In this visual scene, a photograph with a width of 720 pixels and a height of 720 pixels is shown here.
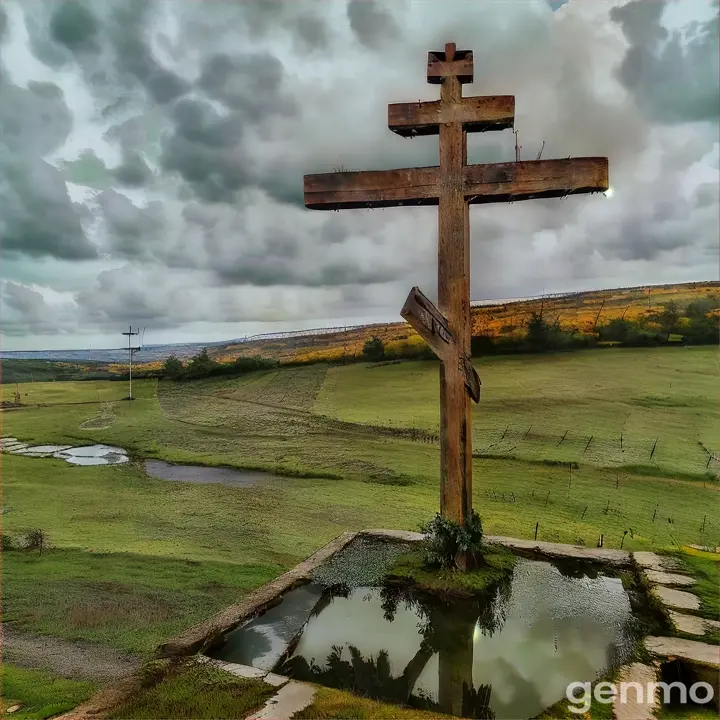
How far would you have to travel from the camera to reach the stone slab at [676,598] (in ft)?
13.8

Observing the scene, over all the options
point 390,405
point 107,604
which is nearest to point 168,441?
point 390,405

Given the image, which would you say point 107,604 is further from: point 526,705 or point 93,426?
point 93,426

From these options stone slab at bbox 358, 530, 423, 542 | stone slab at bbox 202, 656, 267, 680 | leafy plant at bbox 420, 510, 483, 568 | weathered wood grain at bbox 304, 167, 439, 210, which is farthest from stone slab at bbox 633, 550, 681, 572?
weathered wood grain at bbox 304, 167, 439, 210

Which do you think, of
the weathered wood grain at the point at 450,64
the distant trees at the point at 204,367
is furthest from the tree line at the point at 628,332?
the weathered wood grain at the point at 450,64

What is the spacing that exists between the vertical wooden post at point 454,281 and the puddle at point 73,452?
12264 millimetres

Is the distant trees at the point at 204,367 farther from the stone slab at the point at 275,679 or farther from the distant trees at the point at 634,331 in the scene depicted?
the stone slab at the point at 275,679

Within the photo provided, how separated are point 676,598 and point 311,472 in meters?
10.3

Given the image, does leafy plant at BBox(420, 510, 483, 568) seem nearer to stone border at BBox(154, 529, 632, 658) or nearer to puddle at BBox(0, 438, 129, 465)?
stone border at BBox(154, 529, 632, 658)

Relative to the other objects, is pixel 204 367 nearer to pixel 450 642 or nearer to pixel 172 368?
pixel 172 368

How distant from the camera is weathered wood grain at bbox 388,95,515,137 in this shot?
4715 mm

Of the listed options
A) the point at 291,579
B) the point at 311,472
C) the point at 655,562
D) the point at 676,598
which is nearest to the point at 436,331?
the point at 291,579

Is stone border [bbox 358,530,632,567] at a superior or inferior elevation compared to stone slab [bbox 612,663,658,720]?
inferior

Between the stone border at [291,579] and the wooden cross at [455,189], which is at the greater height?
the wooden cross at [455,189]

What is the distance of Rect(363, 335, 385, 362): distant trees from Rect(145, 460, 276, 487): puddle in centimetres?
577
